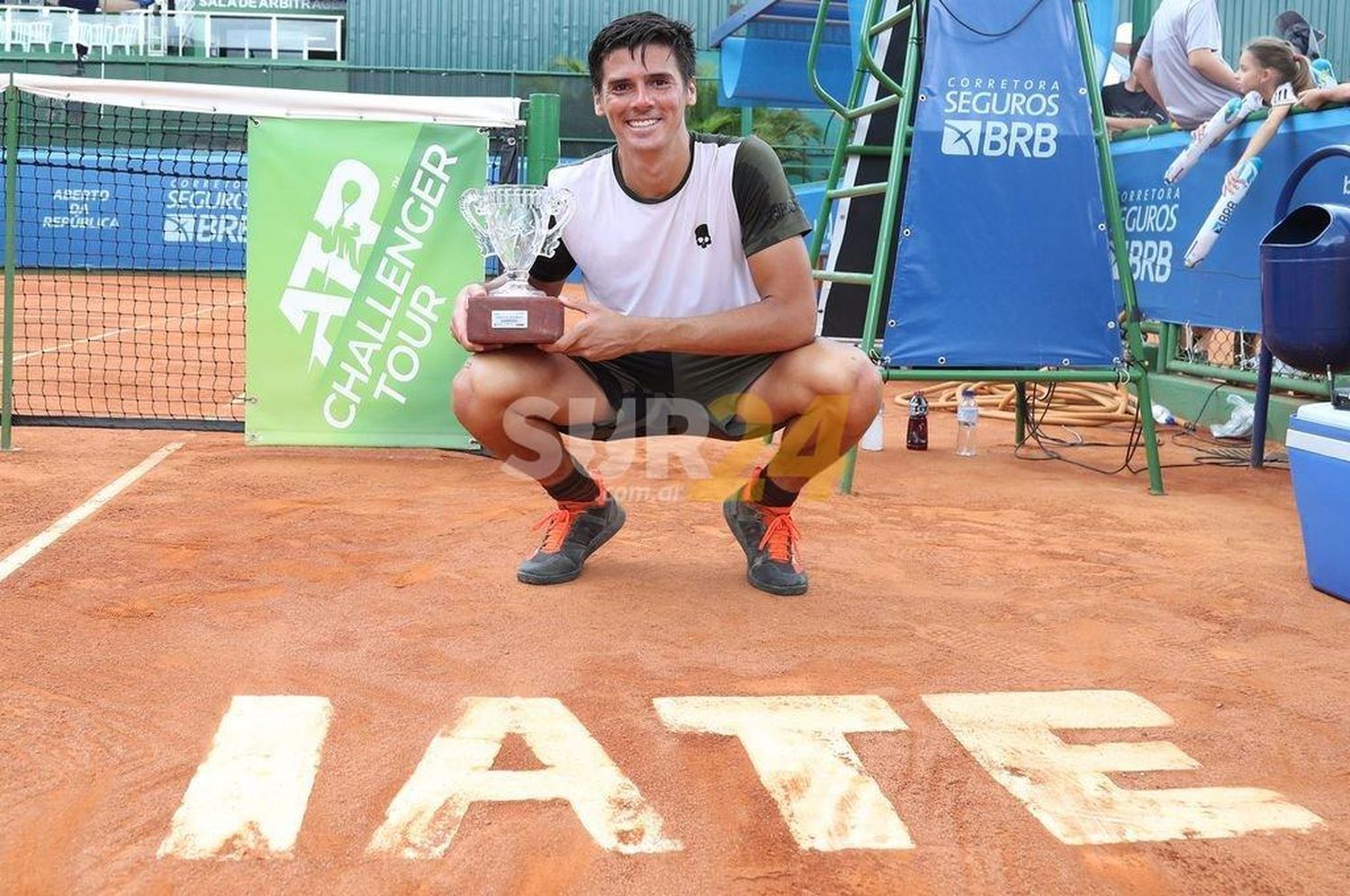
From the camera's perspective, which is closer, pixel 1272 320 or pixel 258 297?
pixel 1272 320

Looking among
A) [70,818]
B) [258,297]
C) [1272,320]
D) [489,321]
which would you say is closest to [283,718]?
[70,818]

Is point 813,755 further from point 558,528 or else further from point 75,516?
point 75,516

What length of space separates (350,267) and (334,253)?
9cm

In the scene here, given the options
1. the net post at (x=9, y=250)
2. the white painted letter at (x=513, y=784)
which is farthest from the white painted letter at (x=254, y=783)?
the net post at (x=9, y=250)

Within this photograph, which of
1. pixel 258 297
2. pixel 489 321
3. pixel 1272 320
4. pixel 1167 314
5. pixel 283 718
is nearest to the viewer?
pixel 283 718

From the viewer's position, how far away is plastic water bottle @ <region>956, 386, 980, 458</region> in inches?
255

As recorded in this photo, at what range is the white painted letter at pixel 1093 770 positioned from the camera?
239cm

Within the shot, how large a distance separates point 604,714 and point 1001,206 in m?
3.34

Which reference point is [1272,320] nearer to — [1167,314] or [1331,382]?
[1331,382]

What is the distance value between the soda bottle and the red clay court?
1.55 m

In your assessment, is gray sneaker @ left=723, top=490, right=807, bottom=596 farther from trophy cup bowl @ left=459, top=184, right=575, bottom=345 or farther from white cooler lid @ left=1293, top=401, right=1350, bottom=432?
white cooler lid @ left=1293, top=401, right=1350, bottom=432

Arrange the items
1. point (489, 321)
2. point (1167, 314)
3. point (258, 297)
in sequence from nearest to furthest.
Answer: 1. point (489, 321)
2. point (258, 297)
3. point (1167, 314)

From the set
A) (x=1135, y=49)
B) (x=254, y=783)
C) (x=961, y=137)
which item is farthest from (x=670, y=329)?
(x=1135, y=49)

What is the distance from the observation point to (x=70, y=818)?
233 centimetres
